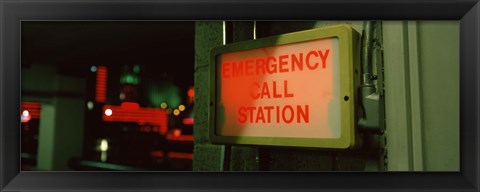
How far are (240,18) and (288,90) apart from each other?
0.23 metres

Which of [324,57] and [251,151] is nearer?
[324,57]

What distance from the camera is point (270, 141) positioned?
85cm

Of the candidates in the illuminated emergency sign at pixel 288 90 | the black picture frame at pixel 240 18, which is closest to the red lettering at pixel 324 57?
the illuminated emergency sign at pixel 288 90

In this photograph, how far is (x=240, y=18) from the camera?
Answer: 67 cm

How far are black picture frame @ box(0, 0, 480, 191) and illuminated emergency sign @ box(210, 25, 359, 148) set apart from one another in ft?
0.32

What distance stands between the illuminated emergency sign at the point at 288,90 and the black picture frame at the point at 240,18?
3.9 inches

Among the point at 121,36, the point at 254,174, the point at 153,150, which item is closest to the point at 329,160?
the point at 254,174

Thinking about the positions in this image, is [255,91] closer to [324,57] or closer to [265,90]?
[265,90]

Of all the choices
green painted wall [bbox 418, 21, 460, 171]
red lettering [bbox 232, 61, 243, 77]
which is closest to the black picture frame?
green painted wall [bbox 418, 21, 460, 171]

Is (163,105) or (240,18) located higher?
(240,18)

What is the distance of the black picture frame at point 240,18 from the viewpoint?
663 millimetres

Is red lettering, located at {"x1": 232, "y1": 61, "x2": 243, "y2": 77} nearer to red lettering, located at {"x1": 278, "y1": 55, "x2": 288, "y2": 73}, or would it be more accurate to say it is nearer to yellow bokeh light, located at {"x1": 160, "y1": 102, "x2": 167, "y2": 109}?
red lettering, located at {"x1": 278, "y1": 55, "x2": 288, "y2": 73}

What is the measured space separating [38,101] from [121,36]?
245 centimetres

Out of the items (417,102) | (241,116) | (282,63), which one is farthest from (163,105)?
(417,102)
